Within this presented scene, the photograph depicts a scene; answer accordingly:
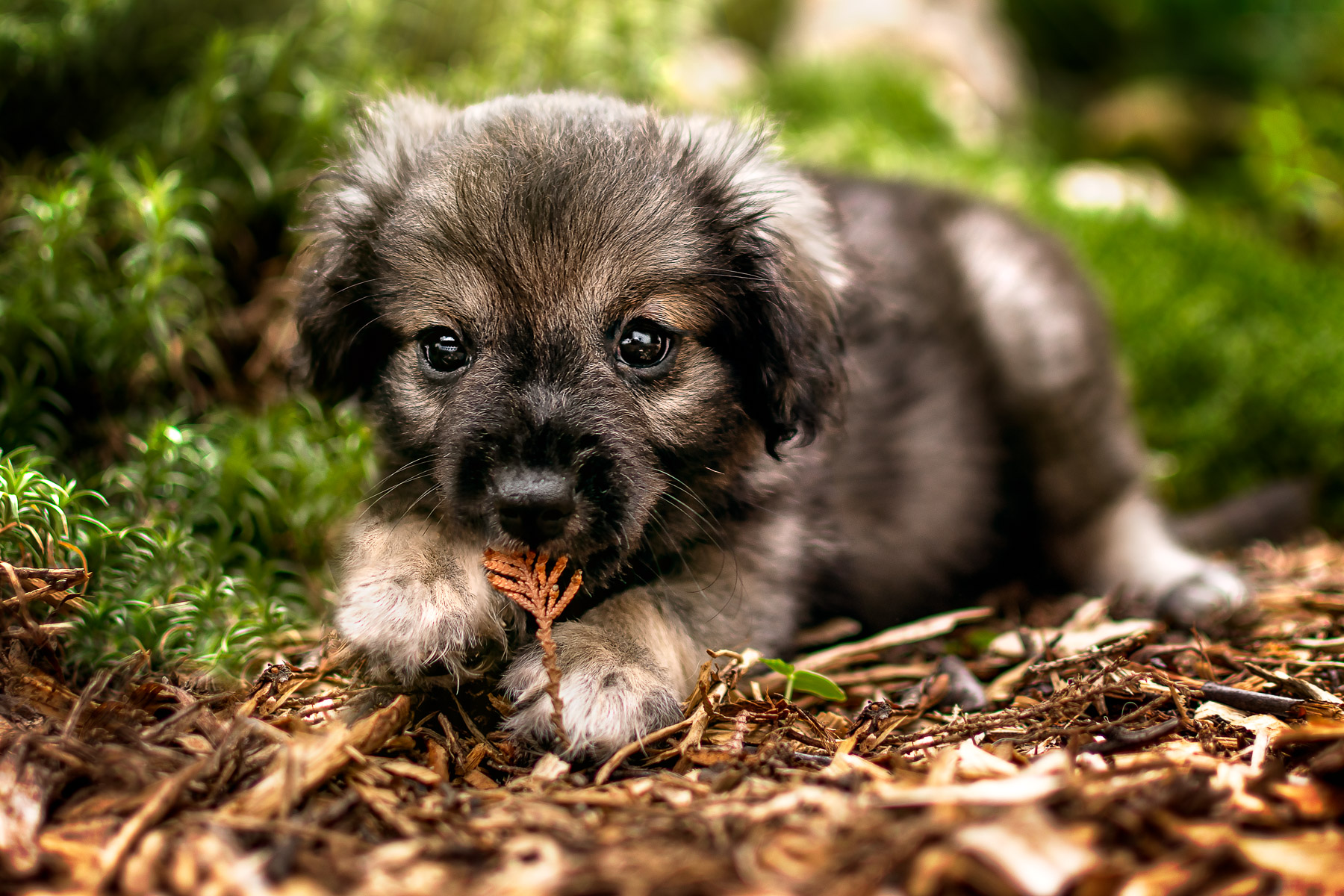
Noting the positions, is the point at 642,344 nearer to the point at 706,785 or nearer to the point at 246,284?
the point at 706,785

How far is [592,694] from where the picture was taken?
2107mm

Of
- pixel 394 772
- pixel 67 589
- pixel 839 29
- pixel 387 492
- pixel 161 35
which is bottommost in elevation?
pixel 394 772

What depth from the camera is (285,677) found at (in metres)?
2.40

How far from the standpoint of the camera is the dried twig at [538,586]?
82.0 inches

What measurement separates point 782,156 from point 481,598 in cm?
160

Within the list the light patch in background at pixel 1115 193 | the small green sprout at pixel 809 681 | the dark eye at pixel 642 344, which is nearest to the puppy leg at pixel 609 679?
the small green sprout at pixel 809 681

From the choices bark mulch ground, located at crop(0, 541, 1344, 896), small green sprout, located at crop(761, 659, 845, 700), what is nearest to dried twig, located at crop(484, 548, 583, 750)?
bark mulch ground, located at crop(0, 541, 1344, 896)

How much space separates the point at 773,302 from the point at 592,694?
1.05 metres

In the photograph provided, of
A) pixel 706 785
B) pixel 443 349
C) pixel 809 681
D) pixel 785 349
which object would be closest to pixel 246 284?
pixel 443 349

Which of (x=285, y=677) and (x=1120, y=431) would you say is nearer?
(x=285, y=677)

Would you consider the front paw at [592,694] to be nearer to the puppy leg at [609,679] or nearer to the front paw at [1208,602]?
the puppy leg at [609,679]

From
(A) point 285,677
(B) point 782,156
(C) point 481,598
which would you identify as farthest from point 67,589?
(B) point 782,156

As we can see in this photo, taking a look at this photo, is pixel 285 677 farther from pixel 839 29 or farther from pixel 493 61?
pixel 839 29

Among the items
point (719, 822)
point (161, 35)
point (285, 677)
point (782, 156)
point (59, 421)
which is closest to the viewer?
point (719, 822)
